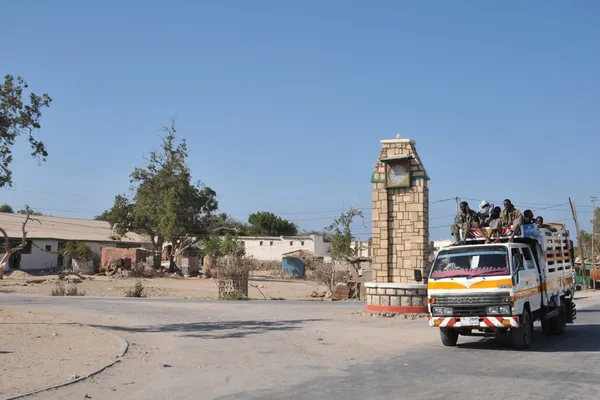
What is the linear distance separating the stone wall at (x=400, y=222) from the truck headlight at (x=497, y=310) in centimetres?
917

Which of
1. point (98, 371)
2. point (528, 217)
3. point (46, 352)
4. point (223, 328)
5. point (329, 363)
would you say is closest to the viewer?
point (98, 371)

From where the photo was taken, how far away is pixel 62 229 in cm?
6525

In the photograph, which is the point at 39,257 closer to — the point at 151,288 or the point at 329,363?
the point at 151,288

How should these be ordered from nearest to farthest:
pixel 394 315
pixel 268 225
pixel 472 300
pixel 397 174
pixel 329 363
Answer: pixel 329 363 → pixel 472 300 → pixel 394 315 → pixel 397 174 → pixel 268 225

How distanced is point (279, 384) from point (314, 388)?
2.08 ft

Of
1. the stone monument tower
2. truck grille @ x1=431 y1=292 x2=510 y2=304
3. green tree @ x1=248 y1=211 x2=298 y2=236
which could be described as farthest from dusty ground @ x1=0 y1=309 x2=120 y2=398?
green tree @ x1=248 y1=211 x2=298 y2=236

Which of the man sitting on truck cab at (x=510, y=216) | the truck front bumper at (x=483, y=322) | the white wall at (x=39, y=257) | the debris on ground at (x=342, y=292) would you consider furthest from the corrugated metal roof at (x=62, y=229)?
the truck front bumper at (x=483, y=322)

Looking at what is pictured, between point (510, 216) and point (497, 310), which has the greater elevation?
point (510, 216)

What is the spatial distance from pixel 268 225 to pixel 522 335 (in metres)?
87.0

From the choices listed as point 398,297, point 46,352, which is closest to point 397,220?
point 398,297

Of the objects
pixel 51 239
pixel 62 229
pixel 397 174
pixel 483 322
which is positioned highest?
pixel 62 229

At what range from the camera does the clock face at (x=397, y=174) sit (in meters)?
22.5

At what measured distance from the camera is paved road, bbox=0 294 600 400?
8984 millimetres

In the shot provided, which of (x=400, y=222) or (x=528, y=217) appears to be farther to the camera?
(x=400, y=222)
